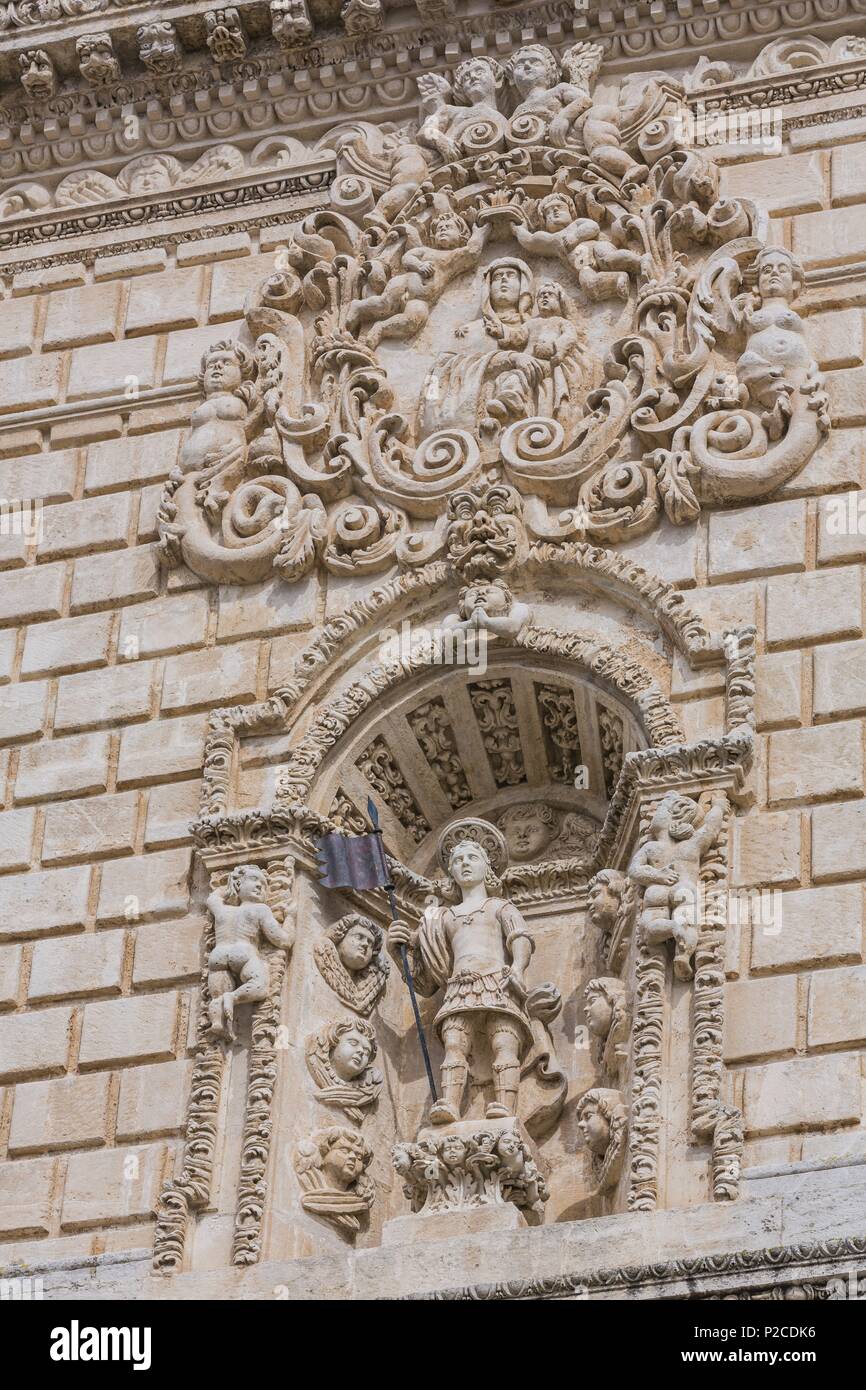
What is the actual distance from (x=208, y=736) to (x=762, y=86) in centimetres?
442

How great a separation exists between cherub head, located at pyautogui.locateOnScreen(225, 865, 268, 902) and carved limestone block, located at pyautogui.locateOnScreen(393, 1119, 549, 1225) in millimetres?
1426

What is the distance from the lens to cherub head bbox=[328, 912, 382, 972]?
13414 mm

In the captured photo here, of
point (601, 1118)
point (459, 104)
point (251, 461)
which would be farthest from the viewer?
point (459, 104)

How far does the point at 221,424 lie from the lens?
1489cm

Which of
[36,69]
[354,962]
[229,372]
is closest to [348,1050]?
[354,962]

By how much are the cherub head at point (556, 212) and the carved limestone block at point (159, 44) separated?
2.46 m

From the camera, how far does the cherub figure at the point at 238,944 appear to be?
1295cm

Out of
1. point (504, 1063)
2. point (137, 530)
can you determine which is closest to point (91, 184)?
point (137, 530)

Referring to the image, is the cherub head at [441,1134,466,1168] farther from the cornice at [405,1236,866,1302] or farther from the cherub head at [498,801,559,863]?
the cherub head at [498,801,559,863]

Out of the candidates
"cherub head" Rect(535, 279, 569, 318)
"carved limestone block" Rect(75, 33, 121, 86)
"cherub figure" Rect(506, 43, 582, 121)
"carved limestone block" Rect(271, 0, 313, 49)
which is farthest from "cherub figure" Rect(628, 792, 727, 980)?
"carved limestone block" Rect(75, 33, 121, 86)

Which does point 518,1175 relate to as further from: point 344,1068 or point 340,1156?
point 344,1068

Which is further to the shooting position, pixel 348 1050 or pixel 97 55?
pixel 97 55

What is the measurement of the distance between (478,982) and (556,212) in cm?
417
